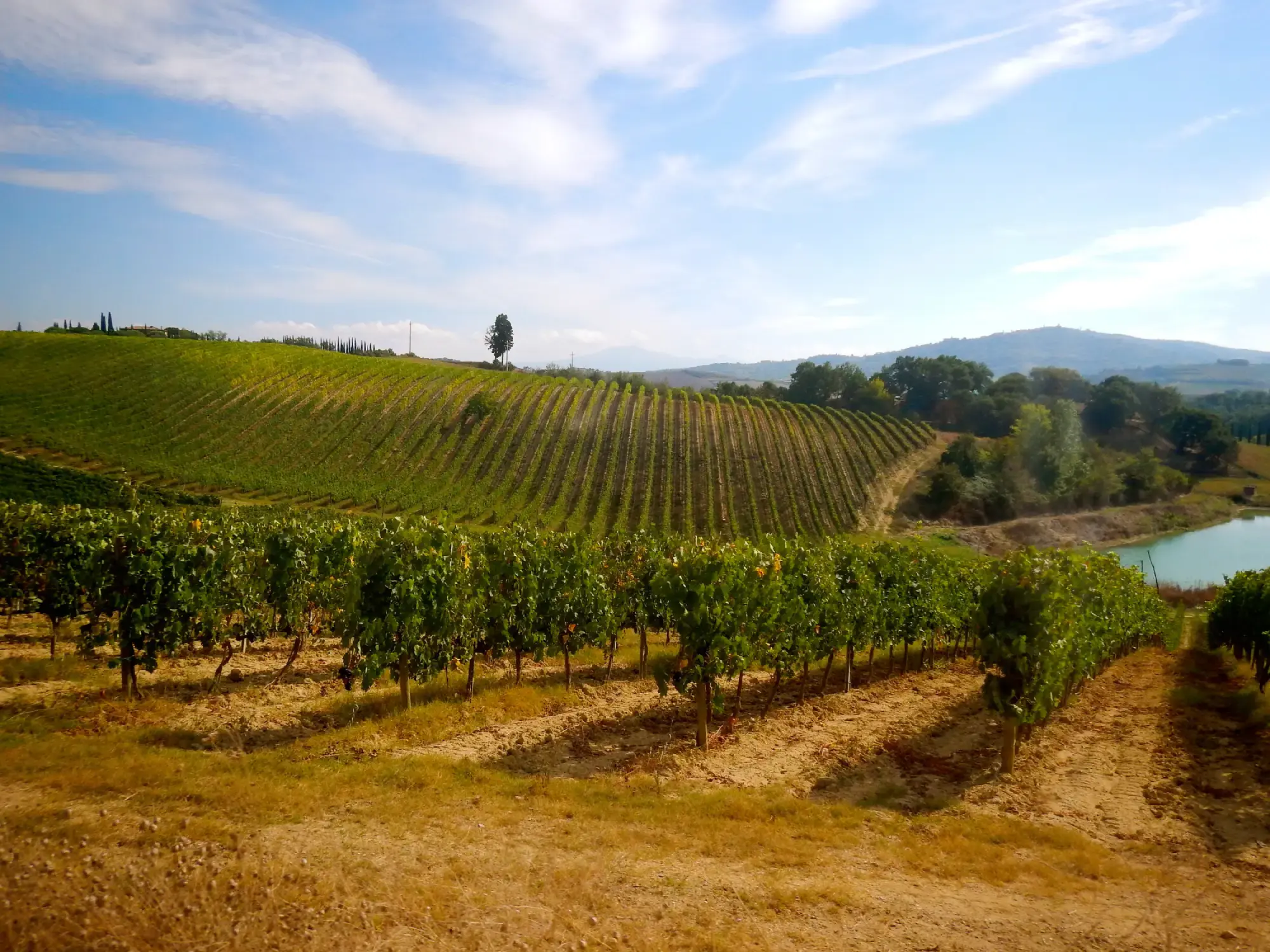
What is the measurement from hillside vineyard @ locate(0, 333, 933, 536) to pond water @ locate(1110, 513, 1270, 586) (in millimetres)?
23798

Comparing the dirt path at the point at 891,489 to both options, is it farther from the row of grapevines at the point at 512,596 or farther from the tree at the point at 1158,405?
the tree at the point at 1158,405

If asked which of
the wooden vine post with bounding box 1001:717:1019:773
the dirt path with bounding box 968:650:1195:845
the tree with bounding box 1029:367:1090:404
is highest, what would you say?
the tree with bounding box 1029:367:1090:404

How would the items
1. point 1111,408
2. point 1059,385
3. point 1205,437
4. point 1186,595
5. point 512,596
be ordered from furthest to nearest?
point 1059,385
point 1111,408
point 1205,437
point 1186,595
point 512,596

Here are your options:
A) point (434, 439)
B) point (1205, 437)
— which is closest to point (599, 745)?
point (434, 439)

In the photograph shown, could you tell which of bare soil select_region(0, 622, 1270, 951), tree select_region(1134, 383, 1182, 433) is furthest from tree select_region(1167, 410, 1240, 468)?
bare soil select_region(0, 622, 1270, 951)


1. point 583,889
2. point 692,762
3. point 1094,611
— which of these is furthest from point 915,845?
point 1094,611

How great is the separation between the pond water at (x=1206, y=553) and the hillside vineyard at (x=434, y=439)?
2380 cm

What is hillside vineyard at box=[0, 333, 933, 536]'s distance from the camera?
178ft

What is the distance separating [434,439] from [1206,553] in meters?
75.4

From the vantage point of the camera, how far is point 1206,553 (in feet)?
226

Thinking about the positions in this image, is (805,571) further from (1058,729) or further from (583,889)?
(583,889)

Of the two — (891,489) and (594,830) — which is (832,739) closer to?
(594,830)

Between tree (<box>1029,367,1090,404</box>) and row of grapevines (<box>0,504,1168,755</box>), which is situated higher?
tree (<box>1029,367,1090,404</box>)

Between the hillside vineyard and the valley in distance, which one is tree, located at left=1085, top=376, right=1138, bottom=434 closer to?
the hillside vineyard
